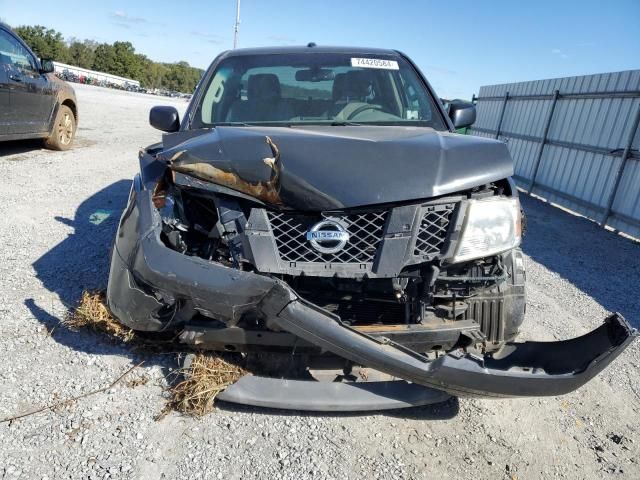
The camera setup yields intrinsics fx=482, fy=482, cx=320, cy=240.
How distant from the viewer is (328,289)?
2.23 meters

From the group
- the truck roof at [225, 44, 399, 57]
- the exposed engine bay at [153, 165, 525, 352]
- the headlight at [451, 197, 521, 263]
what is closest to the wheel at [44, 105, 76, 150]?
the truck roof at [225, 44, 399, 57]

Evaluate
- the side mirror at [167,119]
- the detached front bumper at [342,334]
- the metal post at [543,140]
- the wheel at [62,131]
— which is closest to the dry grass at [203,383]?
the detached front bumper at [342,334]

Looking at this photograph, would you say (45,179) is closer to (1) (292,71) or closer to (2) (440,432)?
(1) (292,71)

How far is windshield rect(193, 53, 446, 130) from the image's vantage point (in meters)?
3.38

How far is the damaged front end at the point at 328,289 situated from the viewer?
6.36 feet

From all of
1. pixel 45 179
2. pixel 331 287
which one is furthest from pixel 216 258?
pixel 45 179

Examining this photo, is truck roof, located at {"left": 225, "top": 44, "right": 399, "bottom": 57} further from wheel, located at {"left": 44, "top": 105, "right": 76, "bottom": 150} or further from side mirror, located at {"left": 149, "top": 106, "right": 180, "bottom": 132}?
wheel, located at {"left": 44, "top": 105, "right": 76, "bottom": 150}

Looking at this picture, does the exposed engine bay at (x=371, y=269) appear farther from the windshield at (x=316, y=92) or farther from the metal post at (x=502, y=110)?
the metal post at (x=502, y=110)

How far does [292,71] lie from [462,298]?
7.44ft

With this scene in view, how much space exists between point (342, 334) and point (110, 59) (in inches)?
4735

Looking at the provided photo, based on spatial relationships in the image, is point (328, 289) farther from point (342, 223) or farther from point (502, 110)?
point (502, 110)

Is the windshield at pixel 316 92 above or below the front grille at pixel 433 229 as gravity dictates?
above

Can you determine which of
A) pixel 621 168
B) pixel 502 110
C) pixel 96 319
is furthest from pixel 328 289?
pixel 502 110

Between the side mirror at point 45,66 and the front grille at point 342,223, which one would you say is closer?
the front grille at point 342,223
